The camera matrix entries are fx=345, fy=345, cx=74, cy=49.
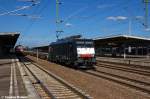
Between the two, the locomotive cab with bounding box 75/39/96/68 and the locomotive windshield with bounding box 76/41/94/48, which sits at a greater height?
the locomotive windshield with bounding box 76/41/94/48

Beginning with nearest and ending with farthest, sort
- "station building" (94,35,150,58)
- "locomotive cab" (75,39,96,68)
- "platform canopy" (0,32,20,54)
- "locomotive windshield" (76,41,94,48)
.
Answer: "locomotive cab" (75,39,96,68) < "locomotive windshield" (76,41,94,48) < "platform canopy" (0,32,20,54) < "station building" (94,35,150,58)

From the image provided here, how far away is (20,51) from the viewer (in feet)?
280

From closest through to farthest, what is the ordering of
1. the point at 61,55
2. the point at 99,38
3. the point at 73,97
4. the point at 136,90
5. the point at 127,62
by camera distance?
1. the point at 73,97
2. the point at 136,90
3. the point at 61,55
4. the point at 127,62
5. the point at 99,38

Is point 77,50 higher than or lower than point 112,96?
higher

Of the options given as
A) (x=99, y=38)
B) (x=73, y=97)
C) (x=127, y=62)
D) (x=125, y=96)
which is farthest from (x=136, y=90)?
(x=99, y=38)

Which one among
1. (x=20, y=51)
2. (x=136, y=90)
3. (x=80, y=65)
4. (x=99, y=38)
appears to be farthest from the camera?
(x=20, y=51)

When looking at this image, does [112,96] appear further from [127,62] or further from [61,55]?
[127,62]

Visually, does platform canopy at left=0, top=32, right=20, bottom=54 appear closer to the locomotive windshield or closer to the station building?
the station building

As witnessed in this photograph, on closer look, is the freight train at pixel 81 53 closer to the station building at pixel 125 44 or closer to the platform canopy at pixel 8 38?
the platform canopy at pixel 8 38

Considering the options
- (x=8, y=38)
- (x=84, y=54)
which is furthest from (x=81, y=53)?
(x=8, y=38)

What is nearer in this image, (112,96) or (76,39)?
(112,96)

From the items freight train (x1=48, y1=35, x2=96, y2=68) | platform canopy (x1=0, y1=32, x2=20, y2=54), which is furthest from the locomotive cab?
platform canopy (x1=0, y1=32, x2=20, y2=54)

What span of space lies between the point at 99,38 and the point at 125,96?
50.5 m

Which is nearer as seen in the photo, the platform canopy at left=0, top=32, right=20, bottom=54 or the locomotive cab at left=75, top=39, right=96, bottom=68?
the locomotive cab at left=75, top=39, right=96, bottom=68
